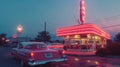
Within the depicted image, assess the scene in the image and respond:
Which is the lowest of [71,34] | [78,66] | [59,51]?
[78,66]

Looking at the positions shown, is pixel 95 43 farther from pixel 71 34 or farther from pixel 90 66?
pixel 90 66

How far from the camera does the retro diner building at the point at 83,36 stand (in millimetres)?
33031

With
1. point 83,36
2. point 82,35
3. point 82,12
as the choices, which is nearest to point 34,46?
point 82,35

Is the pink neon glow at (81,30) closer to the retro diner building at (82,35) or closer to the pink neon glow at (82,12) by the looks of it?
the retro diner building at (82,35)

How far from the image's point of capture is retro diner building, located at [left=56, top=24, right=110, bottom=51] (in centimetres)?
→ 3303

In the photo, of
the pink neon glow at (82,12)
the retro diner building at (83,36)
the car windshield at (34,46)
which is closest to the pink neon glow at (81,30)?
the retro diner building at (83,36)

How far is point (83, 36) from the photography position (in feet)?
120

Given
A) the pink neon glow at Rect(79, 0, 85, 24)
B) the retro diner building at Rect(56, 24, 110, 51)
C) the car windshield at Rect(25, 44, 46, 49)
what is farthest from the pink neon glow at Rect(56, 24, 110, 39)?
the car windshield at Rect(25, 44, 46, 49)

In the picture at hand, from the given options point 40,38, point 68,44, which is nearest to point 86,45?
point 68,44

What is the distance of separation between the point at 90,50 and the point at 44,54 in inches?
879

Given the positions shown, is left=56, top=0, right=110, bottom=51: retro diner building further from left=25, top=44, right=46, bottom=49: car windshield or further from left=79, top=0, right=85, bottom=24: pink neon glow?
left=25, top=44, right=46, bottom=49: car windshield

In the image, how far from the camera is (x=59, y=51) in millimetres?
14227

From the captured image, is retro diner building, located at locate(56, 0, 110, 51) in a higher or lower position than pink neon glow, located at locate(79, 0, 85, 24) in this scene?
lower

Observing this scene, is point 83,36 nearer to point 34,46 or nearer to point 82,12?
point 82,12
